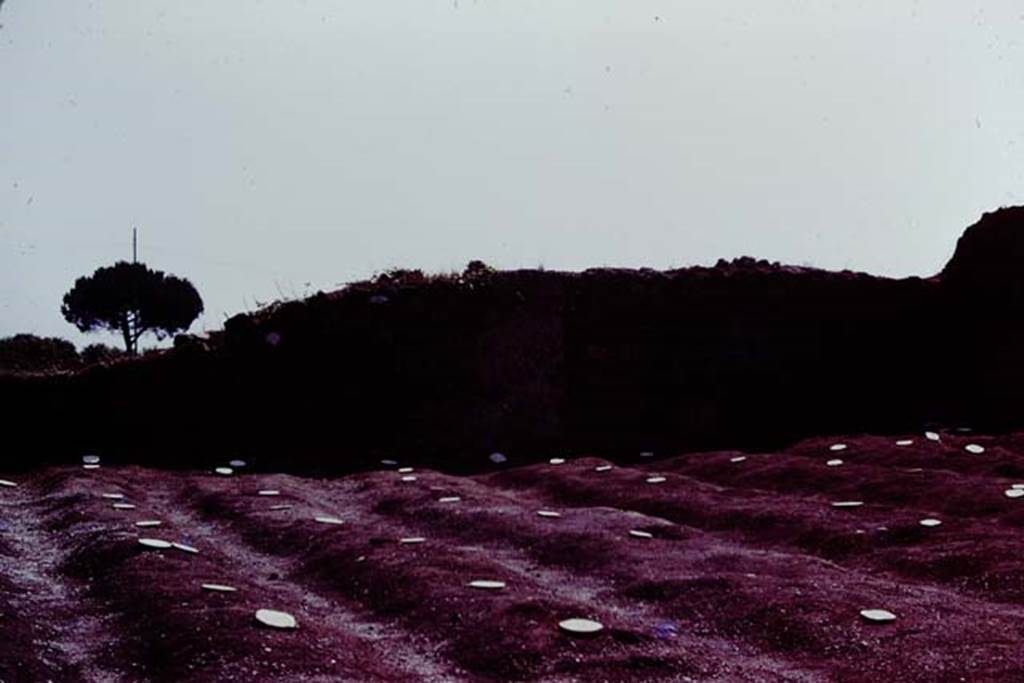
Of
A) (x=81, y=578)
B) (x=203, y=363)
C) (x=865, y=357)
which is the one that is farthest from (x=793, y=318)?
(x=81, y=578)

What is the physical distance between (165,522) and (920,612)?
6.80 m

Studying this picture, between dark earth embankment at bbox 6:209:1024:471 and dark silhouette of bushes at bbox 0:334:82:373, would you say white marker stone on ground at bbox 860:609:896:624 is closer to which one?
dark earth embankment at bbox 6:209:1024:471

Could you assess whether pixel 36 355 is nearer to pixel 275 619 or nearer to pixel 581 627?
pixel 275 619

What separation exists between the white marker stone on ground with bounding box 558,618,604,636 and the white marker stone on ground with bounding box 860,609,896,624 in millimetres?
1693

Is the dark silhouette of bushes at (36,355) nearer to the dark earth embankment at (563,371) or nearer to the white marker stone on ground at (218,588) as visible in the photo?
the dark earth embankment at (563,371)

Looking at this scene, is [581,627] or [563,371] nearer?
[581,627]

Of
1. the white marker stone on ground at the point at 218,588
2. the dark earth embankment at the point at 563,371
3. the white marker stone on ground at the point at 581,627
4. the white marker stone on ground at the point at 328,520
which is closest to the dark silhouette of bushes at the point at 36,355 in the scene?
the dark earth embankment at the point at 563,371

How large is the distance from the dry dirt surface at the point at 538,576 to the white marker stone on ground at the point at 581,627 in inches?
4.3

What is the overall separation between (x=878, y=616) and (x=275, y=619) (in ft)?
12.3

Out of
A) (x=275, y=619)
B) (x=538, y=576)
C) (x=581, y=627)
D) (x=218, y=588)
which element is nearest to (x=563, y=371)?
(x=538, y=576)

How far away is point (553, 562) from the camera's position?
9.67 metres

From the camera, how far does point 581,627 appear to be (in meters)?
7.17

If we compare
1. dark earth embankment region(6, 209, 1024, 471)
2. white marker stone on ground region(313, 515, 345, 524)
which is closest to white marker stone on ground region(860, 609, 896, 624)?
white marker stone on ground region(313, 515, 345, 524)

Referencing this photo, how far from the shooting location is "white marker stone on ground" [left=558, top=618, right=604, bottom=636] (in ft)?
23.3
